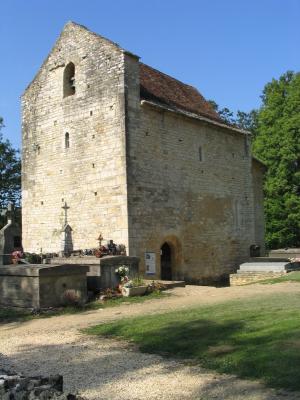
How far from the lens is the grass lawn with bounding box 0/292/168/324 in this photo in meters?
11.5

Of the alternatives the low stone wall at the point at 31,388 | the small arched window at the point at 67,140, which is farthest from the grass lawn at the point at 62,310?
the small arched window at the point at 67,140

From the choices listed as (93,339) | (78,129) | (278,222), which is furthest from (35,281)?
(278,222)

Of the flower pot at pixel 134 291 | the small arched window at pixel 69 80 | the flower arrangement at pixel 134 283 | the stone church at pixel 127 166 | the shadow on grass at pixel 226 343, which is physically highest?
the small arched window at pixel 69 80

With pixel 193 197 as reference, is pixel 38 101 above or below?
above

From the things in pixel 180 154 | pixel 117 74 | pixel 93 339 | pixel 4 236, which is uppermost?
pixel 117 74

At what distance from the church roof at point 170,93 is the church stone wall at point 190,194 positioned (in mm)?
973

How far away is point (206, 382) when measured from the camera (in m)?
5.57

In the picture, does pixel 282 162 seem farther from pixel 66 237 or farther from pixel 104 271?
pixel 104 271

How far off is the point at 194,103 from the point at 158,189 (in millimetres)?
6877

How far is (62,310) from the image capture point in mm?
12164

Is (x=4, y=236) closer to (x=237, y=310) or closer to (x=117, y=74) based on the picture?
(x=117, y=74)

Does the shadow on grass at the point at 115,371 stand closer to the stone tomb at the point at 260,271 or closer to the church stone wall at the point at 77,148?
the church stone wall at the point at 77,148

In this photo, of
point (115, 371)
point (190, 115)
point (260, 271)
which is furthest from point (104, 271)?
point (190, 115)

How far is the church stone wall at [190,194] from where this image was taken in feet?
59.0
